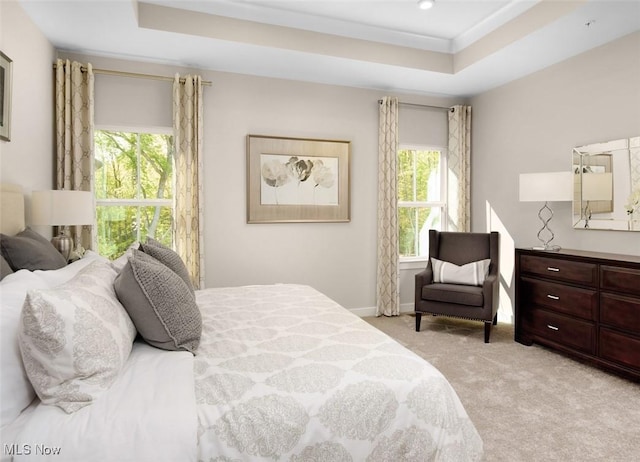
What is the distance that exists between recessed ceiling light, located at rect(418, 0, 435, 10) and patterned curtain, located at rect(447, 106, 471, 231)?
1.78 m

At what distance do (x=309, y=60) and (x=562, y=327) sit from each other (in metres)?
3.33

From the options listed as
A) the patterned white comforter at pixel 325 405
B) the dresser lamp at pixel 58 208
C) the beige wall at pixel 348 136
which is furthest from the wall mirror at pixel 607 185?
the dresser lamp at pixel 58 208

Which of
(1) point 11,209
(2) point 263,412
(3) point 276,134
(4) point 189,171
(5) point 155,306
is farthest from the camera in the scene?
(3) point 276,134

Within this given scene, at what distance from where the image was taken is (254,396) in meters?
1.28

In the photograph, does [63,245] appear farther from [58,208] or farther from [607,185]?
[607,185]

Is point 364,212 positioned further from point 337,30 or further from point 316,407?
point 316,407

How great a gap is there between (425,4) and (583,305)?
9.22 feet

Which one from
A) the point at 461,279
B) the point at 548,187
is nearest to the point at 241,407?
the point at 461,279

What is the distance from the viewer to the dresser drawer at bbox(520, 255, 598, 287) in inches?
123

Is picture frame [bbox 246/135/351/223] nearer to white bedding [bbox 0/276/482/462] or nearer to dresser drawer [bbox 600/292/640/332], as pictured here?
dresser drawer [bbox 600/292/640/332]

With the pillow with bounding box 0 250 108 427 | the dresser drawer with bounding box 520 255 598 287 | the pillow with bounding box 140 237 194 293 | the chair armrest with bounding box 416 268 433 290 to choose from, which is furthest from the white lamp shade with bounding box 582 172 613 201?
the pillow with bounding box 0 250 108 427

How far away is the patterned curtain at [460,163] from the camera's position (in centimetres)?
495

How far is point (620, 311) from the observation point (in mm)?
2883

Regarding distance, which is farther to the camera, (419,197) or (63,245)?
(419,197)
